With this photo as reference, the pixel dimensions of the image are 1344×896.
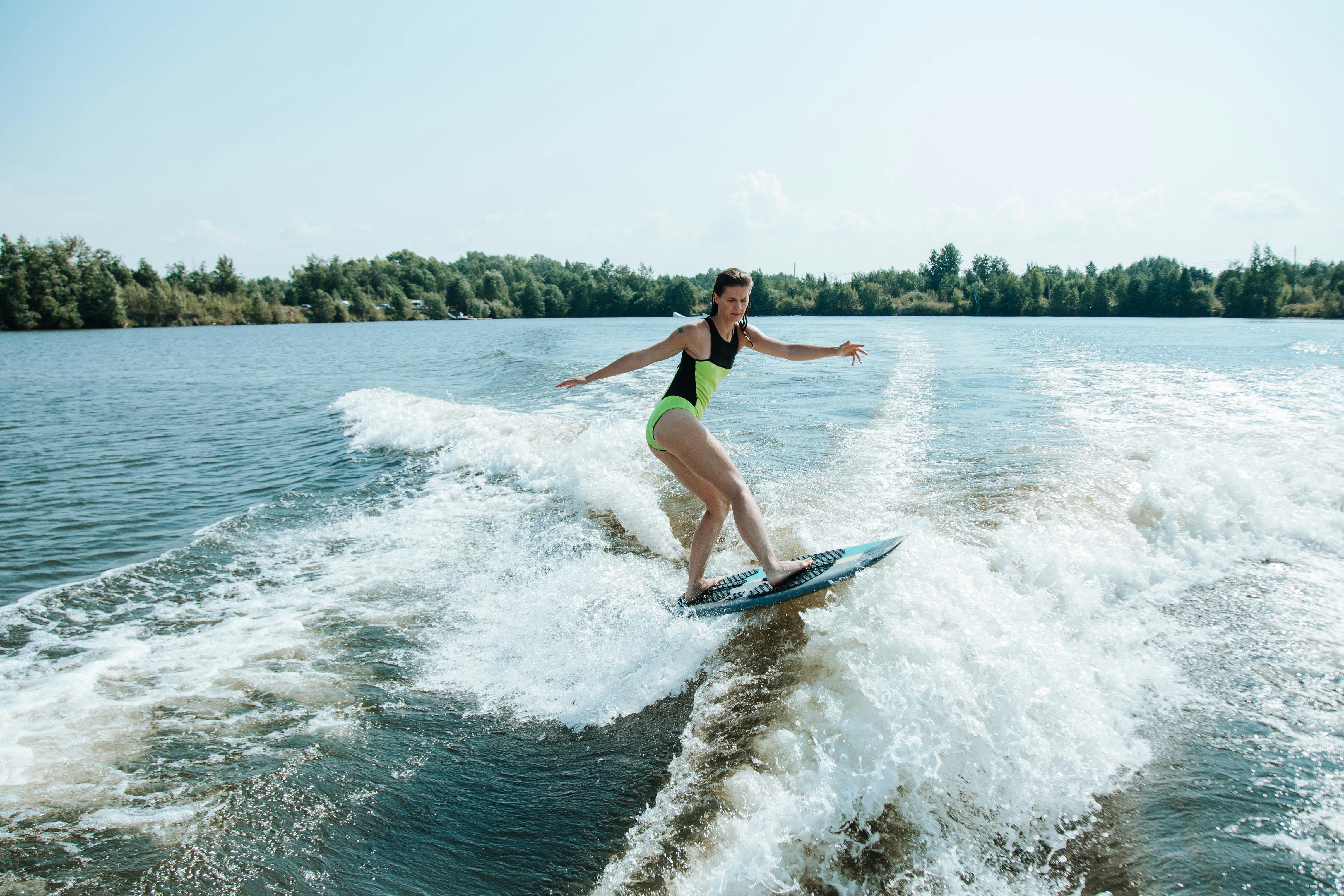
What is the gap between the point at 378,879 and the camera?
2980 mm

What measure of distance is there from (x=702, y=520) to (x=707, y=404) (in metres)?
0.88

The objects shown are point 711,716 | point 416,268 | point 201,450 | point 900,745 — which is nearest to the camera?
point 900,745

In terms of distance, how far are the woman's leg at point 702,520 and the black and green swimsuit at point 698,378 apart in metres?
0.32

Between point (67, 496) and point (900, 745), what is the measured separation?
11363 millimetres

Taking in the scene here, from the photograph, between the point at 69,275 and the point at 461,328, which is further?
the point at 69,275

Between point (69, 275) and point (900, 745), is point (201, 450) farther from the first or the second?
point (69, 275)

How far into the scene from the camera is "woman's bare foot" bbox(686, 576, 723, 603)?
195 inches

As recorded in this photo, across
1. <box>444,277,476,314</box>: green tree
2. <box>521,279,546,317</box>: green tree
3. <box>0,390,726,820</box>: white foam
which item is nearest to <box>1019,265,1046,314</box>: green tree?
<box>521,279,546,317</box>: green tree

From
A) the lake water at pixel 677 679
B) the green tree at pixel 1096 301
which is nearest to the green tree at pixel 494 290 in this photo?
the green tree at pixel 1096 301

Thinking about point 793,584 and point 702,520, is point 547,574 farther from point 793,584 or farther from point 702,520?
point 793,584

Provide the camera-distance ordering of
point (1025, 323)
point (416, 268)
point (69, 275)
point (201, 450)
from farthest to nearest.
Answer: point (416, 268) < point (69, 275) < point (1025, 323) < point (201, 450)

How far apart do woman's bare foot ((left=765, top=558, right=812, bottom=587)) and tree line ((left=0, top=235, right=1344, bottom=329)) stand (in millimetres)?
75893

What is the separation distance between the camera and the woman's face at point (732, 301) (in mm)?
4344

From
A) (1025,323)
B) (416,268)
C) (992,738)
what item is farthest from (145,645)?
(416,268)
